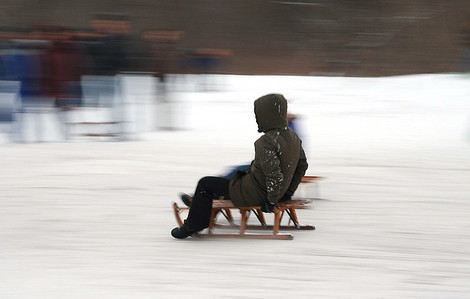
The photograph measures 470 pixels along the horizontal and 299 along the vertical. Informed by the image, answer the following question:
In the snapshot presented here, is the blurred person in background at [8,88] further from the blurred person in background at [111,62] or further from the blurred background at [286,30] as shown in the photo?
the blurred background at [286,30]

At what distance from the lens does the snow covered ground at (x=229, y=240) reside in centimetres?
512

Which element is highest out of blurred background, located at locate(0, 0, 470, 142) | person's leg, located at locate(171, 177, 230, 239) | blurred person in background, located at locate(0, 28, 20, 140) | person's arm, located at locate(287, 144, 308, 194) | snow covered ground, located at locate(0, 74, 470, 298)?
blurred background, located at locate(0, 0, 470, 142)

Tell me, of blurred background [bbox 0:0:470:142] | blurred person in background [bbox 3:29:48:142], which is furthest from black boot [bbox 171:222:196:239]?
blurred background [bbox 0:0:470:142]

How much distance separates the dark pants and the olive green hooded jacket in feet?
0.27

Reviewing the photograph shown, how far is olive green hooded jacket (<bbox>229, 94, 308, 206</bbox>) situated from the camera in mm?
5848

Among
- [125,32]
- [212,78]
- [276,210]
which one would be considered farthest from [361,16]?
[276,210]

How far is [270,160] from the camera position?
5.82 m

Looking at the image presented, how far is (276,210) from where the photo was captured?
6109 millimetres

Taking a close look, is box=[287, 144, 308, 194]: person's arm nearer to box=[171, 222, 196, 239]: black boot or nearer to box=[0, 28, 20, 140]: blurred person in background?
box=[171, 222, 196, 239]: black boot

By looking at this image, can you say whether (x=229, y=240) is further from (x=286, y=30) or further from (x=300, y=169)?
(x=286, y=30)

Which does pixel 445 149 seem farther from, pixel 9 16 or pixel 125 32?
pixel 9 16

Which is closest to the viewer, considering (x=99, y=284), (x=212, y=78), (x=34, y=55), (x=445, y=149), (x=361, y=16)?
(x=99, y=284)

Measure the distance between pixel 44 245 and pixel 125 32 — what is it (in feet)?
24.7

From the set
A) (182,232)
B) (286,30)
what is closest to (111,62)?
(182,232)
